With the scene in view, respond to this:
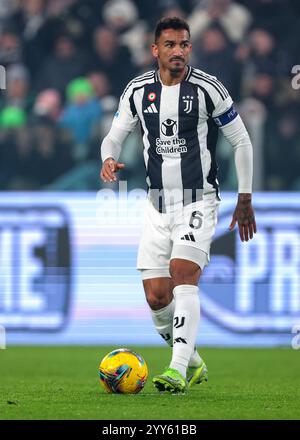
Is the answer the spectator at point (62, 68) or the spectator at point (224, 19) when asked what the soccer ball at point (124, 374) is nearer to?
the spectator at point (62, 68)

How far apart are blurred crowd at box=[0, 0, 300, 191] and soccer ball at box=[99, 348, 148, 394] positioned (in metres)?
4.91

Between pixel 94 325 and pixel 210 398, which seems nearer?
pixel 210 398

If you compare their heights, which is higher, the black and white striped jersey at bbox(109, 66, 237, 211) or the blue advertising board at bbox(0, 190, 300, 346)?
the black and white striped jersey at bbox(109, 66, 237, 211)

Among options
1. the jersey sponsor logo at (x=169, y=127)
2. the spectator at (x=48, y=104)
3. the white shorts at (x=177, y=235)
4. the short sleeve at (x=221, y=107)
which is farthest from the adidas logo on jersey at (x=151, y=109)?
the spectator at (x=48, y=104)

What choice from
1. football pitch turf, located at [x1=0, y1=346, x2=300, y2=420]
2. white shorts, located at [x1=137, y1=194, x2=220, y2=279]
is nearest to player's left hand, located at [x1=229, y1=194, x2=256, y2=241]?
white shorts, located at [x1=137, y1=194, x2=220, y2=279]

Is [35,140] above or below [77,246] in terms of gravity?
above

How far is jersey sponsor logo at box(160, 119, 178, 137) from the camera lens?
7.19 m

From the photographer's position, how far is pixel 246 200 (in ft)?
23.2

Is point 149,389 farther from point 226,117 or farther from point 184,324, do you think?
point 226,117

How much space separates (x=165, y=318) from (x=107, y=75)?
589 centimetres

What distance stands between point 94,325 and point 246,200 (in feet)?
16.3

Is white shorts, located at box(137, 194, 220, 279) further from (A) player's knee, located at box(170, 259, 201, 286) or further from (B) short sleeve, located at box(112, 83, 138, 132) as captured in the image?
(B) short sleeve, located at box(112, 83, 138, 132)
